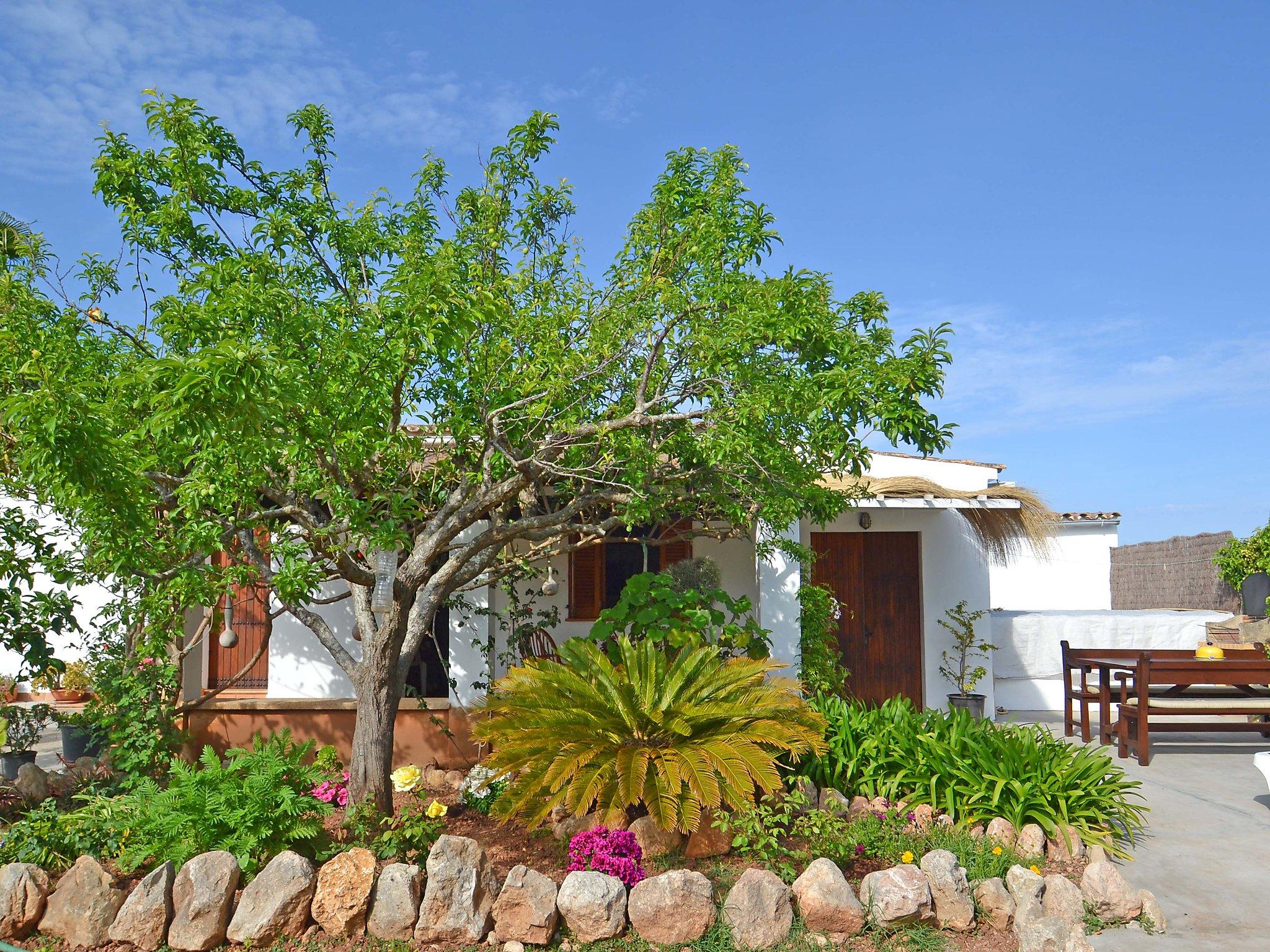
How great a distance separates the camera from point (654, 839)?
545cm

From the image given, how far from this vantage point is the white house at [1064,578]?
17266 mm

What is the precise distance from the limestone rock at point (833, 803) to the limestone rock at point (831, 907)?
45.5 inches

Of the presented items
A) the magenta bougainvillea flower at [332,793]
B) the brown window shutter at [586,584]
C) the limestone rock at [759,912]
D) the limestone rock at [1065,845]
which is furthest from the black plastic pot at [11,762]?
the limestone rock at [1065,845]

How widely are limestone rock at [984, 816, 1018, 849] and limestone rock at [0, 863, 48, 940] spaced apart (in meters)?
5.38

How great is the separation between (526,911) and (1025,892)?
2618mm

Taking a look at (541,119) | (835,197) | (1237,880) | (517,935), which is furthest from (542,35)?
(1237,880)

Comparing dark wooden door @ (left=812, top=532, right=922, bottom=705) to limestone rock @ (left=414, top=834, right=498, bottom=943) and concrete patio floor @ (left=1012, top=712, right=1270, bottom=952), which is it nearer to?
concrete patio floor @ (left=1012, top=712, right=1270, bottom=952)

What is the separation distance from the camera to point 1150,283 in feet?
30.6

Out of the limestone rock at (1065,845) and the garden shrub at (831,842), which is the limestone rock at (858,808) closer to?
the garden shrub at (831,842)

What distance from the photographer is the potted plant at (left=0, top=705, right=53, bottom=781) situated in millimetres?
7625

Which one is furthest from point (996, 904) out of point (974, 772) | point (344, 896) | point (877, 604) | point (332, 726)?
A: point (877, 604)

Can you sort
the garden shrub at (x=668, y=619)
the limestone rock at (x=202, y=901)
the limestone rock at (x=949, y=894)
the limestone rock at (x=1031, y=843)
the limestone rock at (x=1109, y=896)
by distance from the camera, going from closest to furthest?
the limestone rock at (x=202, y=901) < the limestone rock at (x=949, y=894) < the limestone rock at (x=1109, y=896) < the limestone rock at (x=1031, y=843) < the garden shrub at (x=668, y=619)

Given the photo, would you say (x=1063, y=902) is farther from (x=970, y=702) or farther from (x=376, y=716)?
(x=970, y=702)

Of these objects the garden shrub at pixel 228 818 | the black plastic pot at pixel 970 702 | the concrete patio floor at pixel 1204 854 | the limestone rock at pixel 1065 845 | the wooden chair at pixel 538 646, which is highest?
the wooden chair at pixel 538 646
